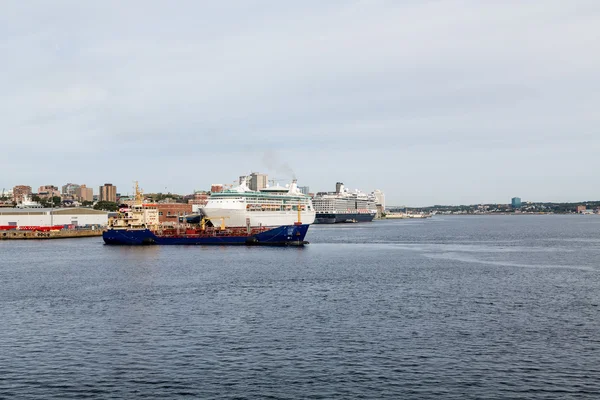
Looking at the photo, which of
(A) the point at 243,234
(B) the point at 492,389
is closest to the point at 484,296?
(B) the point at 492,389

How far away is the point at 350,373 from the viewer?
22.3m

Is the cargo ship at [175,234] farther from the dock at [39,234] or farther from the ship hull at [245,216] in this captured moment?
the dock at [39,234]

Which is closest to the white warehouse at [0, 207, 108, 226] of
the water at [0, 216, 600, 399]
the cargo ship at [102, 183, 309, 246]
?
the cargo ship at [102, 183, 309, 246]

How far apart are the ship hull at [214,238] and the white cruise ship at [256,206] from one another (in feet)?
71.7

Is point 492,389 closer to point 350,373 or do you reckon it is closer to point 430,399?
point 430,399

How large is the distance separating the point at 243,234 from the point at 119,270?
118 feet

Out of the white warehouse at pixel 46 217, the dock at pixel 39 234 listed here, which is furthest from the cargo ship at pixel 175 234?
the white warehouse at pixel 46 217

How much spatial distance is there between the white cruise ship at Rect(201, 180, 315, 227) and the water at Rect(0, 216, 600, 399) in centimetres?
6492

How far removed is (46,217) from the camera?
133 meters

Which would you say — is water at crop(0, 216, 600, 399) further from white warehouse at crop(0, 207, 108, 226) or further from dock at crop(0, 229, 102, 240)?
white warehouse at crop(0, 207, 108, 226)

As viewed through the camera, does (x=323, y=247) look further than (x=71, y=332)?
Yes

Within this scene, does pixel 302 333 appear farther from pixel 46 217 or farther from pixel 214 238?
pixel 46 217

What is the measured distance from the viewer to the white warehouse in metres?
130

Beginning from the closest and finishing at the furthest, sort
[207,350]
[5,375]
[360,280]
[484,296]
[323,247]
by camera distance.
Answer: [5,375] → [207,350] → [484,296] → [360,280] → [323,247]
